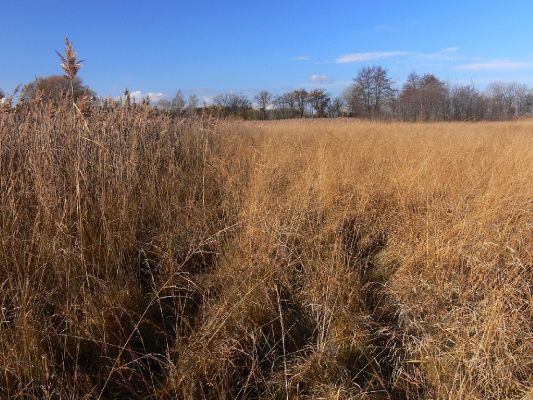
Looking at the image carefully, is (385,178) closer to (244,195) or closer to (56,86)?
(244,195)

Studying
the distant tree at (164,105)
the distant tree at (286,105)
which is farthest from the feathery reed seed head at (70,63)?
the distant tree at (286,105)

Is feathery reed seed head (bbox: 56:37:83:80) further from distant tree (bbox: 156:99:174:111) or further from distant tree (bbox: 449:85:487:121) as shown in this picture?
distant tree (bbox: 449:85:487:121)

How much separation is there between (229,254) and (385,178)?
2700mm

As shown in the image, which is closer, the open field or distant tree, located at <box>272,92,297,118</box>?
the open field

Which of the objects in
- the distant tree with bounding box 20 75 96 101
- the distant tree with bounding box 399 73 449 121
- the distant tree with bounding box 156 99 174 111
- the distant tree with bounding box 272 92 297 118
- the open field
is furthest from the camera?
the distant tree with bounding box 272 92 297 118

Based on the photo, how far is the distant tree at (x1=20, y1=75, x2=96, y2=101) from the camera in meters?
3.32

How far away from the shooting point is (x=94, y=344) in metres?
1.82

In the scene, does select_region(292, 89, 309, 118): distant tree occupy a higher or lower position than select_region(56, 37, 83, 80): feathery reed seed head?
higher

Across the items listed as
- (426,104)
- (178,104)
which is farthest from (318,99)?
(178,104)

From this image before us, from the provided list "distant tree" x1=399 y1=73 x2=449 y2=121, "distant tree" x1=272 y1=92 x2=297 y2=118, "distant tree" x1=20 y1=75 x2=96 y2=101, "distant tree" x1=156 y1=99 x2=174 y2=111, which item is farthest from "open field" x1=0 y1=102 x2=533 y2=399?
"distant tree" x1=272 y1=92 x2=297 y2=118

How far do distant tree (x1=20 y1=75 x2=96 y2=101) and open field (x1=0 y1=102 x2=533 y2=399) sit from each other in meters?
0.22

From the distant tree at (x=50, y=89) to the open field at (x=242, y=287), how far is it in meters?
0.22

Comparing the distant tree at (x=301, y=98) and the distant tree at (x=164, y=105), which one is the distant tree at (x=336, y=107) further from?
the distant tree at (x=164, y=105)

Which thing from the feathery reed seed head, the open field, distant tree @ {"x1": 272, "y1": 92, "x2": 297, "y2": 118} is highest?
distant tree @ {"x1": 272, "y1": 92, "x2": 297, "y2": 118}
